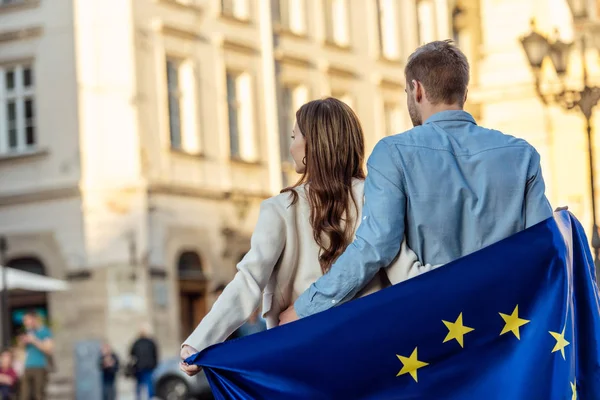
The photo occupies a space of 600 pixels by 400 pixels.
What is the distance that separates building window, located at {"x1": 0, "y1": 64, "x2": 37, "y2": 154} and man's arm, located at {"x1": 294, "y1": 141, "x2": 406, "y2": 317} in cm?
2864

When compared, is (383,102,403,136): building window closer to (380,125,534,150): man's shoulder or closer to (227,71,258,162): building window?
(227,71,258,162): building window

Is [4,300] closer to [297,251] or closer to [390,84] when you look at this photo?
[390,84]

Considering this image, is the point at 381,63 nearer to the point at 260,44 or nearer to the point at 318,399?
the point at 260,44

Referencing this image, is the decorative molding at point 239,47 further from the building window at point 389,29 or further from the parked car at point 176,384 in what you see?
the parked car at point 176,384

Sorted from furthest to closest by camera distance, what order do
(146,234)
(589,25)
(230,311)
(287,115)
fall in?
(287,115) → (146,234) → (589,25) → (230,311)

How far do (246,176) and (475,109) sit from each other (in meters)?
5.35

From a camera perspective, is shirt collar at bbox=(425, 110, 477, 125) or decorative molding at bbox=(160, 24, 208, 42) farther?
decorative molding at bbox=(160, 24, 208, 42)

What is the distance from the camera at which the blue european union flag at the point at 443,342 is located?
4270 mm

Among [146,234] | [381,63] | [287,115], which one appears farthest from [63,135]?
[381,63]

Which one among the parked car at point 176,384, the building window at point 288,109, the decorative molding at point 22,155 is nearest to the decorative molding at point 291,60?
the building window at point 288,109

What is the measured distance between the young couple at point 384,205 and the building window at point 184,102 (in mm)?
28832

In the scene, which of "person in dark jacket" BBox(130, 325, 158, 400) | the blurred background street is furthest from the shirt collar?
the blurred background street

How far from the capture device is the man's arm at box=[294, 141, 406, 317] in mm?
4273

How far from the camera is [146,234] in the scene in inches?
1231
